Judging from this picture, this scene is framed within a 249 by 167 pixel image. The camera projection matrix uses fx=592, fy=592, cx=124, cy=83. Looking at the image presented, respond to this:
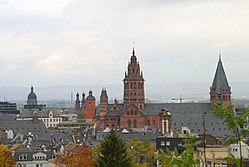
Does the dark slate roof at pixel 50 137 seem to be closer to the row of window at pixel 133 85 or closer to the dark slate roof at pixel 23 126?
the dark slate roof at pixel 23 126

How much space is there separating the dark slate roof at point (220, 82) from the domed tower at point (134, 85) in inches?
680

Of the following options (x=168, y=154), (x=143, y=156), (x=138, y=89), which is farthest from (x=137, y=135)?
(x=168, y=154)

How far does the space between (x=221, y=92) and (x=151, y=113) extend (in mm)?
17074

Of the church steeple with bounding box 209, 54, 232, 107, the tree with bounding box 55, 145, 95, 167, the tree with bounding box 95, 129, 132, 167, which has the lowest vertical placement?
the tree with bounding box 55, 145, 95, 167

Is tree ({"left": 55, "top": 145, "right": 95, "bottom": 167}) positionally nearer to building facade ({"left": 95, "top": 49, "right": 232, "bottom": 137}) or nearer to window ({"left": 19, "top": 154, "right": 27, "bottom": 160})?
window ({"left": 19, "top": 154, "right": 27, "bottom": 160})

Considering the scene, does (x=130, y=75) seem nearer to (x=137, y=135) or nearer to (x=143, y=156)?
(x=137, y=135)

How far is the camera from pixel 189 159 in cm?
985

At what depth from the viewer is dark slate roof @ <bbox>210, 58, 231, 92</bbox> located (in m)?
140

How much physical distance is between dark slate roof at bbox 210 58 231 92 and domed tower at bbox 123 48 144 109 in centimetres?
1727

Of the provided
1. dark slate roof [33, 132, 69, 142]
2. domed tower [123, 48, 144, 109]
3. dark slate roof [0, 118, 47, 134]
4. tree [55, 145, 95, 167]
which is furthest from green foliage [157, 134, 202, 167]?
domed tower [123, 48, 144, 109]

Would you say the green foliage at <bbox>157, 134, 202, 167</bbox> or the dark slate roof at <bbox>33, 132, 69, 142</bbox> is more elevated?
the green foliage at <bbox>157, 134, 202, 167</bbox>

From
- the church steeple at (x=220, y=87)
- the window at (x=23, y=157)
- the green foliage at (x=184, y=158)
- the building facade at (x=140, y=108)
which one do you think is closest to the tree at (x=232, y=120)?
the green foliage at (x=184, y=158)

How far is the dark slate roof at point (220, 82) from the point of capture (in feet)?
458

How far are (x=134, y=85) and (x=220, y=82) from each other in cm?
2055
